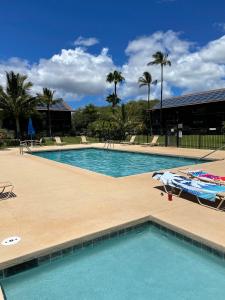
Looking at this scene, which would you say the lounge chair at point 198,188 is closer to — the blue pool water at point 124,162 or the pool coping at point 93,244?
the pool coping at point 93,244

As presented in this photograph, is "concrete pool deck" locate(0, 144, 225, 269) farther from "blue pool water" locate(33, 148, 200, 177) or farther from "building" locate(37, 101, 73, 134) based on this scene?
"building" locate(37, 101, 73, 134)

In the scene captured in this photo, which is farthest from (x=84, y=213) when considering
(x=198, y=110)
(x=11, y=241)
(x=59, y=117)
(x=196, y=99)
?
(x=59, y=117)

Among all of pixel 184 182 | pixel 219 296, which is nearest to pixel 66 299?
pixel 219 296

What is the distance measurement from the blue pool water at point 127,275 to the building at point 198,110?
30.7m

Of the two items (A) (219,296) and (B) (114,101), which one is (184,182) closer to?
(A) (219,296)

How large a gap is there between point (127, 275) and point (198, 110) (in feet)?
122

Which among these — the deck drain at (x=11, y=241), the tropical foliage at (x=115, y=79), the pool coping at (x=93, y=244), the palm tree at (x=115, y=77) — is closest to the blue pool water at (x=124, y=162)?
the pool coping at (x=93, y=244)

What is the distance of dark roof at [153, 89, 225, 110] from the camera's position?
119 feet

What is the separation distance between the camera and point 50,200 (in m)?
6.53

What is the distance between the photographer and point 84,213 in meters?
5.50

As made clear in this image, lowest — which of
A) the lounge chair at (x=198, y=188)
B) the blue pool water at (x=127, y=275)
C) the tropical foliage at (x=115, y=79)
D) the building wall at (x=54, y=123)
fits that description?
the blue pool water at (x=127, y=275)

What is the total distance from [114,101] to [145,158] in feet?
100

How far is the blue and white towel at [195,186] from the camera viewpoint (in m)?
5.61

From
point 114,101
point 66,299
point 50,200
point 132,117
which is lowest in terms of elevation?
point 66,299
